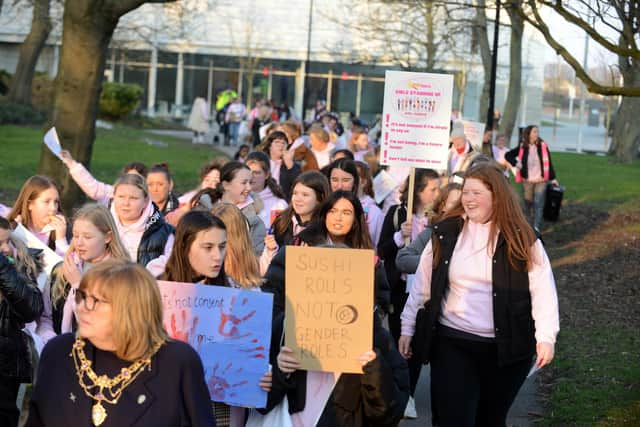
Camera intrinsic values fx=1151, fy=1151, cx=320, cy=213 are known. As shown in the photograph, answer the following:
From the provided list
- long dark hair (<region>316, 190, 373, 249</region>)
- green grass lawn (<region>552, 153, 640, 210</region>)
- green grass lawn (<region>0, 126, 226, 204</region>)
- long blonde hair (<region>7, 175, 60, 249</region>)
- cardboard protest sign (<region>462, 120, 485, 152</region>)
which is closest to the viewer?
long dark hair (<region>316, 190, 373, 249</region>)

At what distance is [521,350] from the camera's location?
6043 millimetres

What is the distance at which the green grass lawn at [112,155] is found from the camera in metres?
24.0

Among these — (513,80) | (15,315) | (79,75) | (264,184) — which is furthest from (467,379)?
(513,80)

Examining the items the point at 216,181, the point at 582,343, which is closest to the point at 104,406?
the point at 216,181

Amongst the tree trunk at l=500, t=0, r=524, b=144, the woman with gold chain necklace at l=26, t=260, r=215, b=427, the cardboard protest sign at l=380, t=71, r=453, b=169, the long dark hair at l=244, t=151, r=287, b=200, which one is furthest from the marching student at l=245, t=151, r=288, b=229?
the tree trunk at l=500, t=0, r=524, b=144

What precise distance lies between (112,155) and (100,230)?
82.1 feet

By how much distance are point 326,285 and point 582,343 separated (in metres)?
6.73

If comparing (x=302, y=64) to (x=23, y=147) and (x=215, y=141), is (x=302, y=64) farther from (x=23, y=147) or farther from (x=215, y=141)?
(x=23, y=147)

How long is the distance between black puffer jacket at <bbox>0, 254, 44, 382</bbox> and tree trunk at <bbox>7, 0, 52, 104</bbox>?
31727 millimetres

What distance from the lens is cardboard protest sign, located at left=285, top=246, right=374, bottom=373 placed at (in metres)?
4.88

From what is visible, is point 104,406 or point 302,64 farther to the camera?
point 302,64

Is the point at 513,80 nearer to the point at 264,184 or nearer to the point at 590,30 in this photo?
the point at 590,30

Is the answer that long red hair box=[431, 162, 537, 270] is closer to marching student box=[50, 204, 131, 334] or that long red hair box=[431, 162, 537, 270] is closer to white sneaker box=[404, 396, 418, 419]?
marching student box=[50, 204, 131, 334]

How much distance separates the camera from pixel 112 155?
101 ft
